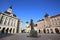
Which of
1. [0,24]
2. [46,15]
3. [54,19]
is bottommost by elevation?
[0,24]

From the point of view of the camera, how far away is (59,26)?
115 feet

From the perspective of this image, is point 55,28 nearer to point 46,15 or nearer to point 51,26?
point 51,26

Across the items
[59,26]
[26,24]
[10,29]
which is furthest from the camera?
[26,24]

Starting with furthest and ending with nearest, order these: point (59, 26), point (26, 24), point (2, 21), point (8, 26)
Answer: point (26, 24) < point (8, 26) < point (2, 21) < point (59, 26)

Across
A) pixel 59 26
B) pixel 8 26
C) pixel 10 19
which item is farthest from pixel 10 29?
pixel 59 26

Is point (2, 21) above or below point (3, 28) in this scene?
above

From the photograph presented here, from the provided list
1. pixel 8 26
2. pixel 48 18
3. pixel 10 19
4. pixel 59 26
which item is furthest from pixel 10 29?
pixel 59 26

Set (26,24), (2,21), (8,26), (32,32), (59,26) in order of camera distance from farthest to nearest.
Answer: (26,24), (8,26), (2,21), (59,26), (32,32)

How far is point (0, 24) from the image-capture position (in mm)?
36906

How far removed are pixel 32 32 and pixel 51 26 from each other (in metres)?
27.6

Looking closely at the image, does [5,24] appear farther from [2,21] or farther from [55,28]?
[55,28]

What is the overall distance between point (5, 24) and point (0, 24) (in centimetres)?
398

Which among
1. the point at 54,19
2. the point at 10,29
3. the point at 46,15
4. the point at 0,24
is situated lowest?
the point at 10,29

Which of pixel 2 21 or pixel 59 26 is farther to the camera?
pixel 2 21
